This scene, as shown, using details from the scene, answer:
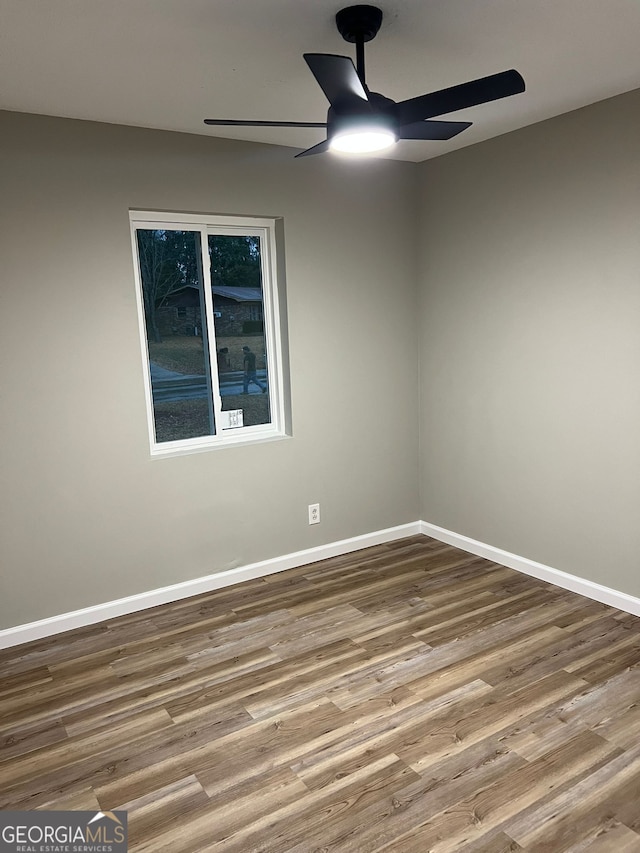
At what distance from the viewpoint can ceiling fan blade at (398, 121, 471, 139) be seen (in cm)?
229

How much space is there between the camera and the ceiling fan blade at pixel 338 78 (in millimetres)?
1804

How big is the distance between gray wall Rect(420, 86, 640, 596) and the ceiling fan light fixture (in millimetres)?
1489

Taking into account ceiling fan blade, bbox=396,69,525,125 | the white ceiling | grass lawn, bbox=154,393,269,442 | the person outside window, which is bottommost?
grass lawn, bbox=154,393,269,442

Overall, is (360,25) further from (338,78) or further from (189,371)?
(189,371)

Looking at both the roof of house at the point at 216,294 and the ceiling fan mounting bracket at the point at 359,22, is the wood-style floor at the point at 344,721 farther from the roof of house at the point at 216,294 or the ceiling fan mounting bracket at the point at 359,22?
the ceiling fan mounting bracket at the point at 359,22

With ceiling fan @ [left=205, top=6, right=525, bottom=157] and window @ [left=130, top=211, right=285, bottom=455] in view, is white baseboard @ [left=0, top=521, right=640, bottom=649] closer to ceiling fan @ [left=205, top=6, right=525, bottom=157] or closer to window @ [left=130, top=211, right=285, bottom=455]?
window @ [left=130, top=211, right=285, bottom=455]

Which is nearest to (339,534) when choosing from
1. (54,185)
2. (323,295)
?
(323,295)

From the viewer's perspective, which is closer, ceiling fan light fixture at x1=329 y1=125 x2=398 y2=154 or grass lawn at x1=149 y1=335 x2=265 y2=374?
ceiling fan light fixture at x1=329 y1=125 x2=398 y2=154

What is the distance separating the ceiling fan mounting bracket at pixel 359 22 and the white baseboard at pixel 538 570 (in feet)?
9.18

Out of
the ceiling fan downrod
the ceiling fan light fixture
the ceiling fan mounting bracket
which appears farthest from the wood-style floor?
the ceiling fan mounting bracket

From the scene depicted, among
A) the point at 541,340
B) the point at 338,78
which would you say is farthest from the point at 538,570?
the point at 338,78

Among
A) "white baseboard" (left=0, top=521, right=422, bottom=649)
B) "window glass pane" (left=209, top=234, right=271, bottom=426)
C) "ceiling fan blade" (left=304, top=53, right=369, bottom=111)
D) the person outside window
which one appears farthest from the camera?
the person outside window

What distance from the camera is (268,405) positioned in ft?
13.1

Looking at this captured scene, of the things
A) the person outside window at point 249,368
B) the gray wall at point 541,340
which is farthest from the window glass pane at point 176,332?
the gray wall at point 541,340
